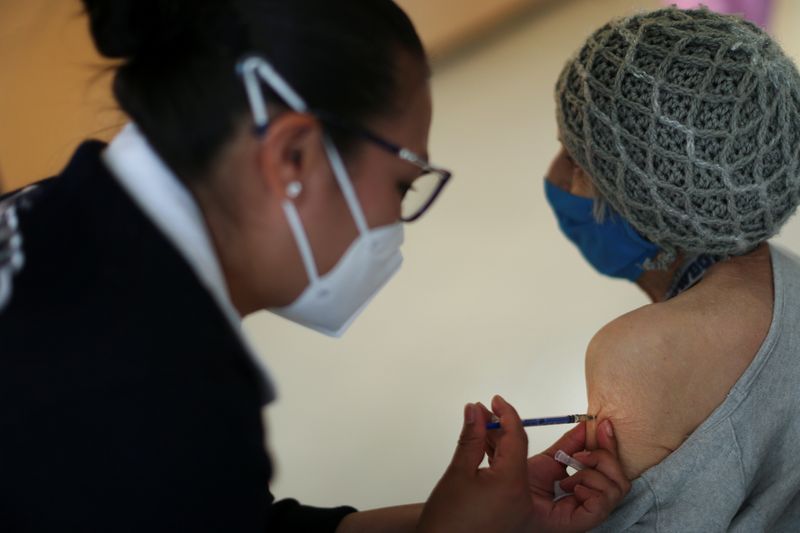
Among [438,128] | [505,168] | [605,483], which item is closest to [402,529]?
[605,483]

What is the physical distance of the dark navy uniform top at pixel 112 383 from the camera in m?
0.71

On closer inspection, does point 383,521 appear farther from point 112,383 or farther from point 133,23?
point 133,23

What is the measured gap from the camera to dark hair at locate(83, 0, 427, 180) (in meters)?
0.80

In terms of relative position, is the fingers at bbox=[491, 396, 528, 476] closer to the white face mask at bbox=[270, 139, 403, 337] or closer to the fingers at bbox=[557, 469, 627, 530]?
the fingers at bbox=[557, 469, 627, 530]

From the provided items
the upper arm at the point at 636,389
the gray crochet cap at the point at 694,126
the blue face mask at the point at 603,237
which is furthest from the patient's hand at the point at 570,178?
the upper arm at the point at 636,389

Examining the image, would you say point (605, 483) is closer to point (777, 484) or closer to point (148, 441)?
point (777, 484)

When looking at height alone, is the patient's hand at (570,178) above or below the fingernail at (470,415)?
above

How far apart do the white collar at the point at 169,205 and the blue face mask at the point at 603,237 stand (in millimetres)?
767

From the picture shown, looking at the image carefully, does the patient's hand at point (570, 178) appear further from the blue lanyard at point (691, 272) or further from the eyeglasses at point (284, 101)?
the eyeglasses at point (284, 101)

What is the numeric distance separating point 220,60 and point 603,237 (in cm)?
83

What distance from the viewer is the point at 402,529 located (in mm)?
1231

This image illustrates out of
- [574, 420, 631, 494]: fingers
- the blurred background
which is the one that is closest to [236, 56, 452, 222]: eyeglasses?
[574, 420, 631, 494]: fingers

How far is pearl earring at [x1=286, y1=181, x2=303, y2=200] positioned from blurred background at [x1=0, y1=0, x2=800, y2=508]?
1092 mm

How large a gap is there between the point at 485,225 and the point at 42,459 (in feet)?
6.49
